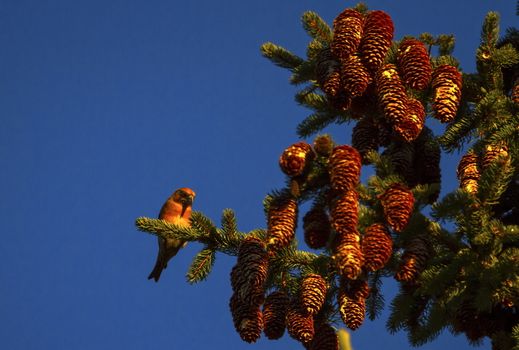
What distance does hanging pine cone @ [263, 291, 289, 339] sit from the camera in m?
3.41

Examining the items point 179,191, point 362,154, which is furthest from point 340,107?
point 179,191

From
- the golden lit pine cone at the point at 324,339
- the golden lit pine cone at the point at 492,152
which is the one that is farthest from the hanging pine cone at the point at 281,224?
the golden lit pine cone at the point at 492,152

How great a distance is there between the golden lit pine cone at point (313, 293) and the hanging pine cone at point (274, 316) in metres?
0.16

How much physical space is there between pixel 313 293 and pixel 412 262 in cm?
45

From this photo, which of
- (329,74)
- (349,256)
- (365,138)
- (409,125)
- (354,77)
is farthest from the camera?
(365,138)

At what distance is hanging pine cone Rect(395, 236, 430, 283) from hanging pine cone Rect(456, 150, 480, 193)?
533mm

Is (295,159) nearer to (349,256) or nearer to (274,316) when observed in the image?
(349,256)

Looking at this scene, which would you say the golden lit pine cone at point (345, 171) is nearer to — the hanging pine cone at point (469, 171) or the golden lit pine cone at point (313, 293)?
the golden lit pine cone at point (313, 293)

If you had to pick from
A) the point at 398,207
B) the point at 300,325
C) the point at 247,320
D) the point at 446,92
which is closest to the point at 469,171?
the point at 446,92

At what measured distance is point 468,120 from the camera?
164 inches

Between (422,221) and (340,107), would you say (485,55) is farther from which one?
(422,221)

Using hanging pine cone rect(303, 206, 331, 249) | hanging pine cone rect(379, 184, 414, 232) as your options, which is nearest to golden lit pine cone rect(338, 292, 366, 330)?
hanging pine cone rect(303, 206, 331, 249)

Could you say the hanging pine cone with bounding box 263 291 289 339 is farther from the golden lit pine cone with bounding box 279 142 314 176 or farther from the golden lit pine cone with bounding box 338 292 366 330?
the golden lit pine cone with bounding box 279 142 314 176

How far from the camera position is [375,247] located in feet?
10.4
